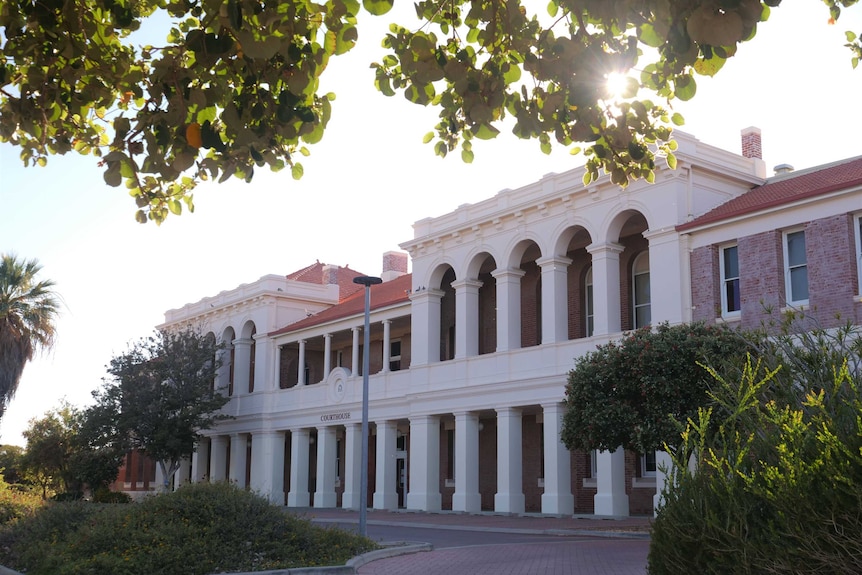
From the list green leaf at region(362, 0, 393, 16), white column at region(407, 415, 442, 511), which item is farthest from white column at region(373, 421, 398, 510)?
green leaf at region(362, 0, 393, 16)

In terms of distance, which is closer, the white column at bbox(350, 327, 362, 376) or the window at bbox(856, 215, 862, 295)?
the window at bbox(856, 215, 862, 295)

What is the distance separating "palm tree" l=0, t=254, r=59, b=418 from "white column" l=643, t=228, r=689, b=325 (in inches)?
986

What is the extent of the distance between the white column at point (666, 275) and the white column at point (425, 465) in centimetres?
1039

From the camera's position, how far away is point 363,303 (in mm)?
42750

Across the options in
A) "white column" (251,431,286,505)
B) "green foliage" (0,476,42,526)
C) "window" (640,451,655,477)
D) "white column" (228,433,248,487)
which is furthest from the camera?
"white column" (228,433,248,487)

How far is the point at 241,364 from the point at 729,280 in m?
27.5

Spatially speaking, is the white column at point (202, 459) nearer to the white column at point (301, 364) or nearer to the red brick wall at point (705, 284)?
the white column at point (301, 364)

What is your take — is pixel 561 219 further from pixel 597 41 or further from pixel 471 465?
pixel 597 41

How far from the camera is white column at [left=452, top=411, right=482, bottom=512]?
31922 mm

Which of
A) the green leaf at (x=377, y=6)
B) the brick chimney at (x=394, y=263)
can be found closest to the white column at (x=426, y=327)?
the brick chimney at (x=394, y=263)

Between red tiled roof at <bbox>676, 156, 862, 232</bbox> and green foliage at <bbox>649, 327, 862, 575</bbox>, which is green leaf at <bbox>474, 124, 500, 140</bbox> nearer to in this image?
green foliage at <bbox>649, 327, 862, 575</bbox>

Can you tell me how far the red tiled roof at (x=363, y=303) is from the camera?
38.7 meters

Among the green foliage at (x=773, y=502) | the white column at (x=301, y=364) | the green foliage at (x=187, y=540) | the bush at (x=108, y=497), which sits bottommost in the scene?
the bush at (x=108, y=497)

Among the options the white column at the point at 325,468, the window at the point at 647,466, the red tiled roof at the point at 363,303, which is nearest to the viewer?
the window at the point at 647,466
